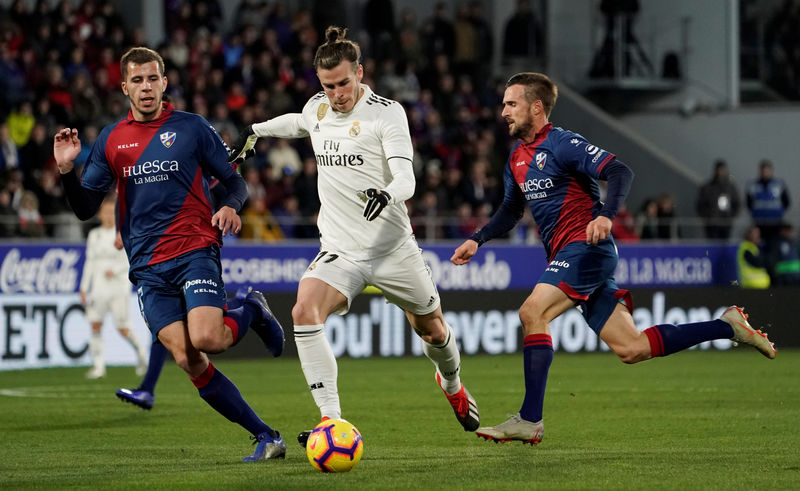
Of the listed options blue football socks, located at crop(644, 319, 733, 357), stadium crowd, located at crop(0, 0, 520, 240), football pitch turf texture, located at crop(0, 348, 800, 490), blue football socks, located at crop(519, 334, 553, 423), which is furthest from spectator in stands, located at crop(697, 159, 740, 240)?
blue football socks, located at crop(519, 334, 553, 423)

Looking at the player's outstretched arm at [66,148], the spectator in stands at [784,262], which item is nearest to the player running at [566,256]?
the player's outstretched arm at [66,148]

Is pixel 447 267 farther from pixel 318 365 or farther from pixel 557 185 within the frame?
pixel 318 365

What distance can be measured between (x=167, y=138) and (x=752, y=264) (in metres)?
16.3

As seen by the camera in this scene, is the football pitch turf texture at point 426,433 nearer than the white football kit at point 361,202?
Yes

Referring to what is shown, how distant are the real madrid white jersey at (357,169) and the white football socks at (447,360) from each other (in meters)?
0.98

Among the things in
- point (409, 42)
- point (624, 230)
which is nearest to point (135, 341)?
point (624, 230)

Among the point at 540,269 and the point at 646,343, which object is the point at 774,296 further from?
the point at 646,343

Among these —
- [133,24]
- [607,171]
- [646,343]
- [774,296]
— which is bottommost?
[774,296]

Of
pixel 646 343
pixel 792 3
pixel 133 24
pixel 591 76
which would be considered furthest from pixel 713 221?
pixel 646 343

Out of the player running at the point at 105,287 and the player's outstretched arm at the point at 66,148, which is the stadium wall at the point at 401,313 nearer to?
the player running at the point at 105,287

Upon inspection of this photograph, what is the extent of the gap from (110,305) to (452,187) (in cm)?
814

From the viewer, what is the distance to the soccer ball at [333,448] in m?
7.30

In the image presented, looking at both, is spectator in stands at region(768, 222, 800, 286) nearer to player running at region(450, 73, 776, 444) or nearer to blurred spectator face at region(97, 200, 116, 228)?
blurred spectator face at region(97, 200, 116, 228)

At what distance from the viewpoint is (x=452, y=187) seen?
22.6m
